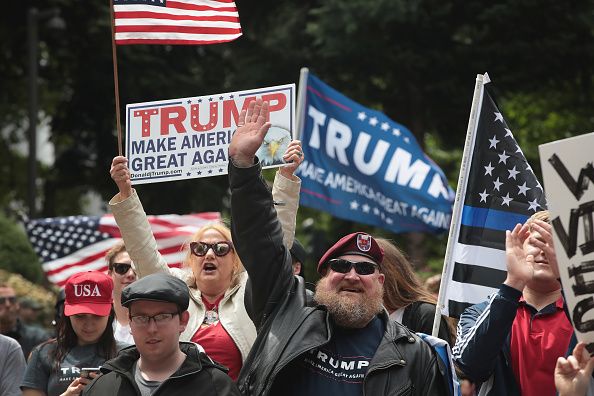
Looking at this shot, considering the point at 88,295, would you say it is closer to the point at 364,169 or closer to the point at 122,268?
the point at 122,268

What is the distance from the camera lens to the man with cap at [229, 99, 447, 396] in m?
5.20

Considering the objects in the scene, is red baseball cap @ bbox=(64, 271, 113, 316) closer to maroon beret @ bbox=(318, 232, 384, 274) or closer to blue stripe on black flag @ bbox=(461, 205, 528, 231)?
maroon beret @ bbox=(318, 232, 384, 274)

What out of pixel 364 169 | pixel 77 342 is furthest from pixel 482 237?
pixel 364 169

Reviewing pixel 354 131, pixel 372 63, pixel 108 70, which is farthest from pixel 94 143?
pixel 354 131

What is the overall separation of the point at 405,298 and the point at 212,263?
3.43ft

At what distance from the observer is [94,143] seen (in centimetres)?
2183

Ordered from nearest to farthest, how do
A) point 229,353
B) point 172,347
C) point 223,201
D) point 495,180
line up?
point 172,347, point 229,353, point 495,180, point 223,201

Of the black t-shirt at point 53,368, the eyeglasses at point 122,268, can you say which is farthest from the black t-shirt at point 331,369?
the eyeglasses at point 122,268

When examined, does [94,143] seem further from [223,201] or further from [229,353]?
[229,353]

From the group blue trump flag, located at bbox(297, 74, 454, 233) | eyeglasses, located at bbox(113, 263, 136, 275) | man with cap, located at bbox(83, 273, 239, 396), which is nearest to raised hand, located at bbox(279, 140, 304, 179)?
man with cap, located at bbox(83, 273, 239, 396)

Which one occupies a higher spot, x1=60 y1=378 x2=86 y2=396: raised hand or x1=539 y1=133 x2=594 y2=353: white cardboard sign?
x1=539 y1=133 x2=594 y2=353: white cardboard sign

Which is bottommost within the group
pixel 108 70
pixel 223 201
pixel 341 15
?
pixel 223 201

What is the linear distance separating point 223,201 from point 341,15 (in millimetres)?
4236

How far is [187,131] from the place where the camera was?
7215 mm
